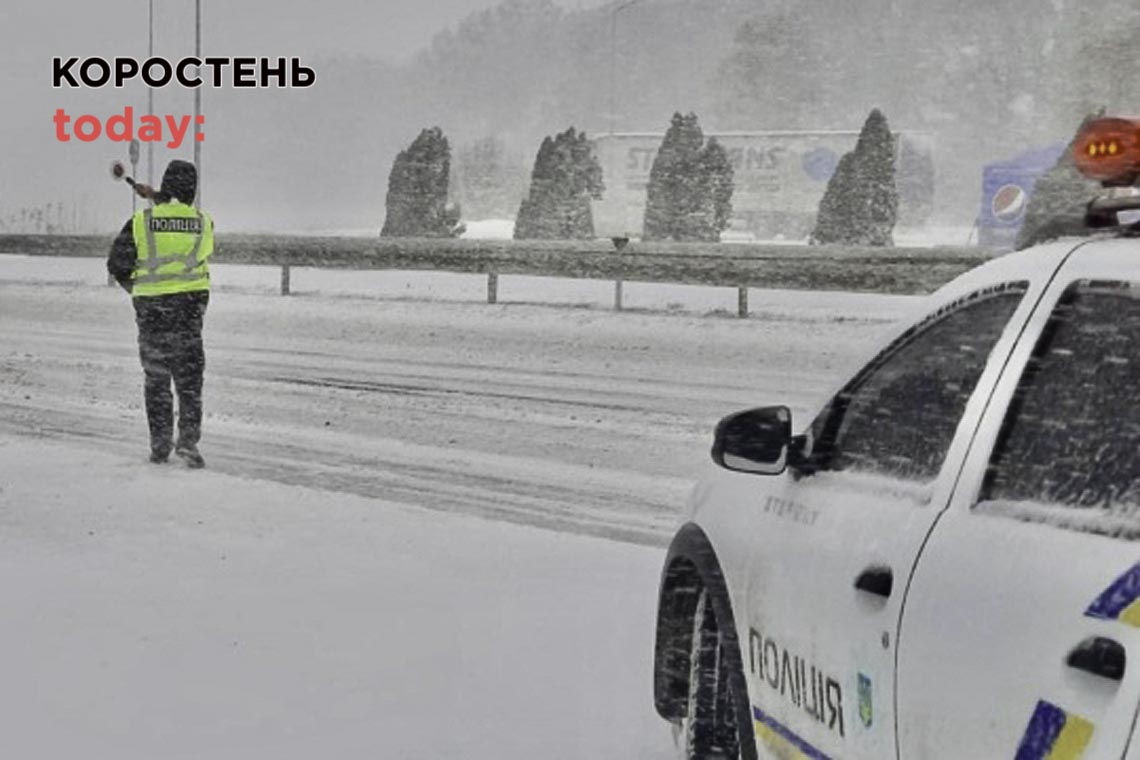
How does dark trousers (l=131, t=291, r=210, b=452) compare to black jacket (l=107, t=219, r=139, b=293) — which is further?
dark trousers (l=131, t=291, r=210, b=452)

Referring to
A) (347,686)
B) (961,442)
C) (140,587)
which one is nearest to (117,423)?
(140,587)

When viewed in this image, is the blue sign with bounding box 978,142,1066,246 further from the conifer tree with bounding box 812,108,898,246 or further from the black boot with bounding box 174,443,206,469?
the black boot with bounding box 174,443,206,469

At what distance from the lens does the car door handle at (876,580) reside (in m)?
3.12

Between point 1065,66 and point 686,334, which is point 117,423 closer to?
point 686,334

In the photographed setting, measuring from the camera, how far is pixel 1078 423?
2.85 meters

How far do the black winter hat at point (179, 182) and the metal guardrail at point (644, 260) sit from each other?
9994mm

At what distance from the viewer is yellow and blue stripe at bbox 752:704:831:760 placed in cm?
357

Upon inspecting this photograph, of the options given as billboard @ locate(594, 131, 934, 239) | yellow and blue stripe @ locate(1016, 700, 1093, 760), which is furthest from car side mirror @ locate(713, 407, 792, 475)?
billboard @ locate(594, 131, 934, 239)

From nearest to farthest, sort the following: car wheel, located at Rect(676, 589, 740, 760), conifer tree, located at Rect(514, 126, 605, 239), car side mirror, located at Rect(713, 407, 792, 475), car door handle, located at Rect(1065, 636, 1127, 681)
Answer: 1. car door handle, located at Rect(1065, 636, 1127, 681)
2. car side mirror, located at Rect(713, 407, 792, 475)
3. car wheel, located at Rect(676, 589, 740, 760)
4. conifer tree, located at Rect(514, 126, 605, 239)

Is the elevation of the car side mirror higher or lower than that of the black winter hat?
lower

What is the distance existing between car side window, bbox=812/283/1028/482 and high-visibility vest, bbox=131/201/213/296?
722cm

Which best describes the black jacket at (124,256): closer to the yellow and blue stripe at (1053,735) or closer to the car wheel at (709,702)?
the car wheel at (709,702)

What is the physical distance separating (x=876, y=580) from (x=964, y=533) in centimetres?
32

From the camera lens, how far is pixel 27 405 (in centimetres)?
1386
